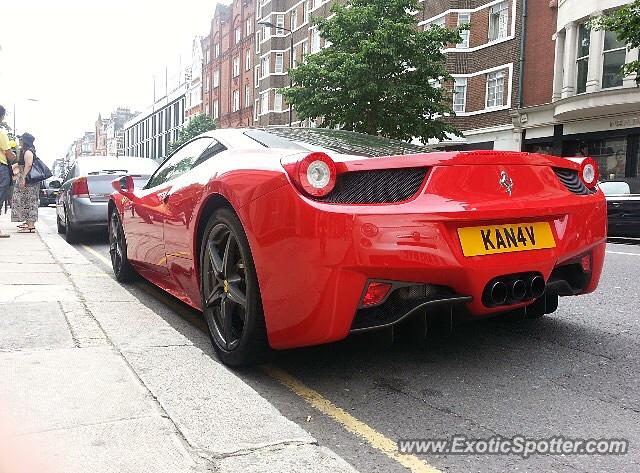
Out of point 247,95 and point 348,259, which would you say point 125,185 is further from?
point 247,95

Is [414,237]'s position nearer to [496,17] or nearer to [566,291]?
[566,291]

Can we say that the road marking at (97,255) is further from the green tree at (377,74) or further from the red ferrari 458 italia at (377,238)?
the green tree at (377,74)

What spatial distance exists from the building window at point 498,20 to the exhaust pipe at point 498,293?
25.8m

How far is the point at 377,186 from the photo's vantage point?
8.55 ft

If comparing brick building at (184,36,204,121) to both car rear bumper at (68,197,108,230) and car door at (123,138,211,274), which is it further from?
car door at (123,138,211,274)

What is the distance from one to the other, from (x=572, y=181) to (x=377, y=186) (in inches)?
49.8

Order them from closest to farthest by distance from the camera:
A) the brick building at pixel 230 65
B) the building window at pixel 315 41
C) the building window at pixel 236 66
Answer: the building window at pixel 315 41 → the brick building at pixel 230 65 → the building window at pixel 236 66

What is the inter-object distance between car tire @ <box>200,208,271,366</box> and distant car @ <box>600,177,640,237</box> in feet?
37.8

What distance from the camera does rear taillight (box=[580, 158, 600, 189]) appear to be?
11.0 feet

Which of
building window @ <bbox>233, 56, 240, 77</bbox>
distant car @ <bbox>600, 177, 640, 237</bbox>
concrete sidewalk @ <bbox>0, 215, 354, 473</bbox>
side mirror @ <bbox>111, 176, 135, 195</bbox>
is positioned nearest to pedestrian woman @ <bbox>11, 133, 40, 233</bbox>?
side mirror @ <bbox>111, 176, 135, 195</bbox>

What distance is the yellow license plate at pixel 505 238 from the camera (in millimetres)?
2590

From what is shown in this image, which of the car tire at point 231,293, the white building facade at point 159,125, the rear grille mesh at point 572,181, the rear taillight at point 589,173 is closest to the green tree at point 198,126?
the white building facade at point 159,125

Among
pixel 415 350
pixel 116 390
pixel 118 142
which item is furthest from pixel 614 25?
pixel 118 142

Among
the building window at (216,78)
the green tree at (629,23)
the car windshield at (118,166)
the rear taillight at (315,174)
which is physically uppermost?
the building window at (216,78)
